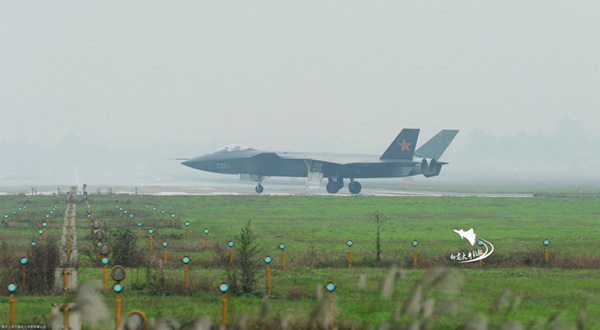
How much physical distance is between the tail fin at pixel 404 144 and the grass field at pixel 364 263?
12563 millimetres

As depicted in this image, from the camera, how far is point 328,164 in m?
60.9

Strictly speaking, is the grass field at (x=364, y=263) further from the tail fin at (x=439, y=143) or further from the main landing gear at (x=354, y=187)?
the tail fin at (x=439, y=143)

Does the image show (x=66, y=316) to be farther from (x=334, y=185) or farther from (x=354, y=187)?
(x=334, y=185)

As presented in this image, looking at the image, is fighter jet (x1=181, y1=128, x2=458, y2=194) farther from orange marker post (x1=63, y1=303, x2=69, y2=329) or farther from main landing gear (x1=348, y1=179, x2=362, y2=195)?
orange marker post (x1=63, y1=303, x2=69, y2=329)

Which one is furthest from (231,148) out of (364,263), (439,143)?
(364,263)

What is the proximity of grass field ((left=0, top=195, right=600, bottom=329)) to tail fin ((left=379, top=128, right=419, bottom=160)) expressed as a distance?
12563 millimetres

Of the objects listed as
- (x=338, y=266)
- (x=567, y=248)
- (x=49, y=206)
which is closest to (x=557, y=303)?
(x=338, y=266)

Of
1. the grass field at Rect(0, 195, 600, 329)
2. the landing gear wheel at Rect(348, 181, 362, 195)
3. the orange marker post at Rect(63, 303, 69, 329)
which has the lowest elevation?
the grass field at Rect(0, 195, 600, 329)

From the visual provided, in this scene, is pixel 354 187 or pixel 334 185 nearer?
pixel 354 187

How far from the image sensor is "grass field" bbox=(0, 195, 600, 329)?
12.7 metres

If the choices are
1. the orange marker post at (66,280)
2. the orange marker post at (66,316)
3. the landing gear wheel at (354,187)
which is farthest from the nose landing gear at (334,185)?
the orange marker post at (66,316)

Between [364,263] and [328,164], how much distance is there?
135ft

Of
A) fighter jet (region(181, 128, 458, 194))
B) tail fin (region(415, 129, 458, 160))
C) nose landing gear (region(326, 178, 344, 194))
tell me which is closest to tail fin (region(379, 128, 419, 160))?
fighter jet (region(181, 128, 458, 194))

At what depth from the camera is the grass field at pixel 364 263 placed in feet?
41.7
